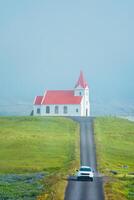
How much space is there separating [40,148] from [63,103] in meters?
68.5

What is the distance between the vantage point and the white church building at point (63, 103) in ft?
569

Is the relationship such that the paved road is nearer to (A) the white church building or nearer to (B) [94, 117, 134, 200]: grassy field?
(B) [94, 117, 134, 200]: grassy field

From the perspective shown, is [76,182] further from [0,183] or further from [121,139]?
[121,139]

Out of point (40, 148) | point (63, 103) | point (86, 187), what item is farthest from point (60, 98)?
point (86, 187)

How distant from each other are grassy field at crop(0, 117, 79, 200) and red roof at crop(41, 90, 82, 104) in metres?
21.0

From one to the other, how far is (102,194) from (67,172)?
1901 cm

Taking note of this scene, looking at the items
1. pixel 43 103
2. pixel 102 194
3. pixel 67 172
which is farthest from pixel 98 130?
pixel 102 194

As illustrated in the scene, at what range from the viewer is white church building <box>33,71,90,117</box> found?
17350 centimetres

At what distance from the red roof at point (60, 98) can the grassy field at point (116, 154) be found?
1873cm

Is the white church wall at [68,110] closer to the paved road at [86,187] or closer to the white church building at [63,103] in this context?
the white church building at [63,103]

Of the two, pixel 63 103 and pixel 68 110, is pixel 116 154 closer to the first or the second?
pixel 68 110

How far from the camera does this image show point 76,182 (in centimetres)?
6334

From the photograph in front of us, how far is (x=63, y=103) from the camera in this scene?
572 ft

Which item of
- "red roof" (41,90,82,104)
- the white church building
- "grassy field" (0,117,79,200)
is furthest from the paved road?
"red roof" (41,90,82,104)
